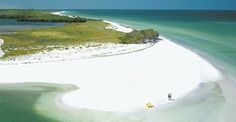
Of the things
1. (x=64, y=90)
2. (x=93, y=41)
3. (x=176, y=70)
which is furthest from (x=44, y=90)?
(x=93, y=41)

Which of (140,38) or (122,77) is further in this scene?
(140,38)

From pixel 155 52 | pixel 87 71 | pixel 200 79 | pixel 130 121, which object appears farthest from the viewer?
pixel 155 52

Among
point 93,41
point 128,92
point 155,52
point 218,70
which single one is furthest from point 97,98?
point 93,41

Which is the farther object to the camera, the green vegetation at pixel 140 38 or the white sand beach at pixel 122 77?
the green vegetation at pixel 140 38

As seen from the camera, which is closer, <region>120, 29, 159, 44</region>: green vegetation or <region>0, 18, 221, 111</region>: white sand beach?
<region>0, 18, 221, 111</region>: white sand beach

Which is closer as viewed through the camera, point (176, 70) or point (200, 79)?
point (200, 79)

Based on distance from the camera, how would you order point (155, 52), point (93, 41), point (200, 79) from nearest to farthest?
point (200, 79), point (155, 52), point (93, 41)

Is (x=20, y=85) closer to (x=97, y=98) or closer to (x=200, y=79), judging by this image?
(x=97, y=98)
